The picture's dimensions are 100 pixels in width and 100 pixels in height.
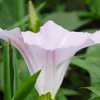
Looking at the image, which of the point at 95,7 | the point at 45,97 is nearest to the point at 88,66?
the point at 45,97

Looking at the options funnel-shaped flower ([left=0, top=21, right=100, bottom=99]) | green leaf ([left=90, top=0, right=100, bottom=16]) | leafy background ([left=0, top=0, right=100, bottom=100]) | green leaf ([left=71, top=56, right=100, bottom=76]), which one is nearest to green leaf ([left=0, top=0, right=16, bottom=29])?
leafy background ([left=0, top=0, right=100, bottom=100])

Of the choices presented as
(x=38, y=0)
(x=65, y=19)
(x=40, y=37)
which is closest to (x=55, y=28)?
(x=40, y=37)

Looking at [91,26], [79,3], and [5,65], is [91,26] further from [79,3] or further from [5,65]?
[5,65]

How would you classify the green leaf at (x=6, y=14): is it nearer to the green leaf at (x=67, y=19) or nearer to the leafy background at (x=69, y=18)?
the leafy background at (x=69, y=18)

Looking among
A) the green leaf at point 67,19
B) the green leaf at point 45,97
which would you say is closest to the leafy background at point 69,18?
the green leaf at point 67,19

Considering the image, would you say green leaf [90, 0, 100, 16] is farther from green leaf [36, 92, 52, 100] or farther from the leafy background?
green leaf [36, 92, 52, 100]

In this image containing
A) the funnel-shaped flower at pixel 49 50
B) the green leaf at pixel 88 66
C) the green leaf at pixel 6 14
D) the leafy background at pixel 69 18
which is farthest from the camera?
the green leaf at pixel 6 14
